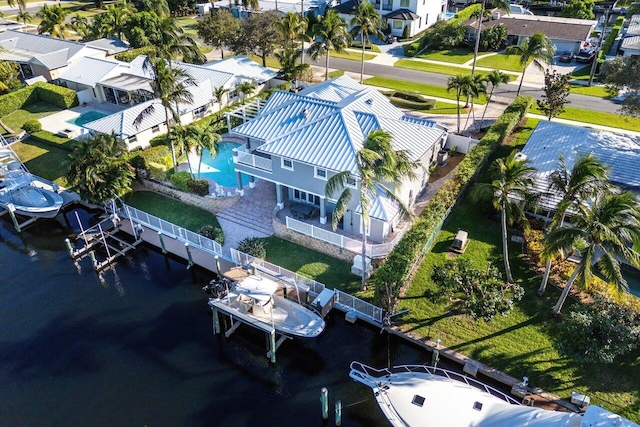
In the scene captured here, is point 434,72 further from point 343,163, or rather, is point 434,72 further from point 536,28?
point 343,163

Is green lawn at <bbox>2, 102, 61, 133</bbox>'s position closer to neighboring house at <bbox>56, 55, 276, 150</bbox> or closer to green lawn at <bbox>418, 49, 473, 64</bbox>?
neighboring house at <bbox>56, 55, 276, 150</bbox>

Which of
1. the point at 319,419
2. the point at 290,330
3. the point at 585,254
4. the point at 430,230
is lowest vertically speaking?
the point at 319,419

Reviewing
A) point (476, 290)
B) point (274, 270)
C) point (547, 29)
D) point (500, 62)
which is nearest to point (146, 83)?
point (274, 270)

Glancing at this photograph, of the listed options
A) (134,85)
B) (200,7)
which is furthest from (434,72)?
(200,7)

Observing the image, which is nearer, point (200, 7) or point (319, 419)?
point (319, 419)

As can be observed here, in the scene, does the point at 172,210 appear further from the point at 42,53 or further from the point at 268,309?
the point at 42,53

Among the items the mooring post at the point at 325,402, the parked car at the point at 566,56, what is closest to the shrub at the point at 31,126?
the mooring post at the point at 325,402

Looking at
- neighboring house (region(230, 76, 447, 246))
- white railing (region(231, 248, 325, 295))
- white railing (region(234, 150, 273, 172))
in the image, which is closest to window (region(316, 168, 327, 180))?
neighboring house (region(230, 76, 447, 246))

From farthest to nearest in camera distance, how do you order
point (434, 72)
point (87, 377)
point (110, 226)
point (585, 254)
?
point (434, 72) → point (110, 226) → point (87, 377) → point (585, 254)
